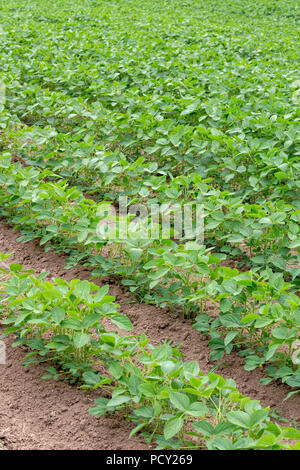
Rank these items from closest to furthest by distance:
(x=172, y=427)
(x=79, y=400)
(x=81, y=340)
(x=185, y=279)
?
(x=172, y=427)
(x=81, y=340)
(x=79, y=400)
(x=185, y=279)

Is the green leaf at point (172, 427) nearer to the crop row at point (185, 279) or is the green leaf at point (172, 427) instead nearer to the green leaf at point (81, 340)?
the green leaf at point (81, 340)

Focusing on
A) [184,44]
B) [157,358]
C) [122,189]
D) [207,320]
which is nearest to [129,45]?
[184,44]

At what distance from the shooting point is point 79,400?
2211mm

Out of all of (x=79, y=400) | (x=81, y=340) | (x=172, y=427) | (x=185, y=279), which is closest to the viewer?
(x=172, y=427)

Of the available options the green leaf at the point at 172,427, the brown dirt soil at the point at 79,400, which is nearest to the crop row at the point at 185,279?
the brown dirt soil at the point at 79,400

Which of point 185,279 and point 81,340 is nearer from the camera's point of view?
point 81,340

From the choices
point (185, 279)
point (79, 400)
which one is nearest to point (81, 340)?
point (79, 400)

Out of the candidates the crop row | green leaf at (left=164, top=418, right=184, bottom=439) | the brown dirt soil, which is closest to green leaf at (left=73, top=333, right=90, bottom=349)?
the brown dirt soil

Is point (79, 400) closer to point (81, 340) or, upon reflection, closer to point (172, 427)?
point (81, 340)

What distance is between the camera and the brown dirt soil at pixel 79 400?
2.02m

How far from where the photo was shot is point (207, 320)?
2.64m

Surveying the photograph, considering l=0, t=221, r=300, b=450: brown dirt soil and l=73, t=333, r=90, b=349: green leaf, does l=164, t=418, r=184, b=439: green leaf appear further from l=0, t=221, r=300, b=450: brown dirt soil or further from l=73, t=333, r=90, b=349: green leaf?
l=73, t=333, r=90, b=349: green leaf

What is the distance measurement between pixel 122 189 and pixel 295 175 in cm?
128

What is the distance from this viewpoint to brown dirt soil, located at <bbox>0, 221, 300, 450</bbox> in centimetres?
202
